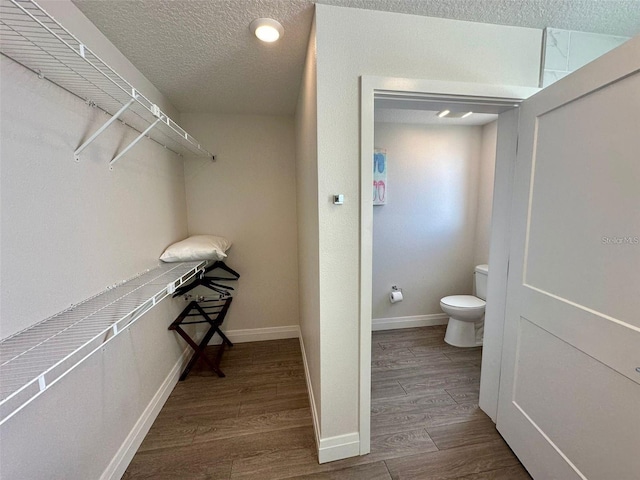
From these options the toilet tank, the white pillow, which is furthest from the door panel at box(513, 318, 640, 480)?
the white pillow

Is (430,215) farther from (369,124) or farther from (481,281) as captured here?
(369,124)

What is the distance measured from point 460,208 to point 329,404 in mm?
2472

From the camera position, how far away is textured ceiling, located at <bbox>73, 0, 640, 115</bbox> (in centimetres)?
116

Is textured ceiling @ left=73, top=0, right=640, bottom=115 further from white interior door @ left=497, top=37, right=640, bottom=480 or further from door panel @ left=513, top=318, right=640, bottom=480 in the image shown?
door panel @ left=513, top=318, right=640, bottom=480

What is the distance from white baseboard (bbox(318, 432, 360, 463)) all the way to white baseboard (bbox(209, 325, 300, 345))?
4.59ft

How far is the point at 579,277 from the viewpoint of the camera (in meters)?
1.06

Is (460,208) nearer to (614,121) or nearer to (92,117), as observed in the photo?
(614,121)

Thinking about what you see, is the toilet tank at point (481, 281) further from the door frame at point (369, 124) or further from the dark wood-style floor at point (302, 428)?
the door frame at point (369, 124)

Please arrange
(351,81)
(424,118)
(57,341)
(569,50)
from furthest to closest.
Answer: (424,118)
(569,50)
(351,81)
(57,341)

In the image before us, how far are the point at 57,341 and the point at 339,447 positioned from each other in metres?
1.41

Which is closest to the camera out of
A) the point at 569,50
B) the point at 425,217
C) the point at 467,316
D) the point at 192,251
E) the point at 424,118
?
the point at 569,50

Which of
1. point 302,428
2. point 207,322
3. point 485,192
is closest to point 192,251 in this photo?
point 207,322

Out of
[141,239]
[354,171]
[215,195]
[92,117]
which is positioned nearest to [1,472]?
[141,239]

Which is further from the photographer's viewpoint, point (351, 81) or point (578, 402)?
point (351, 81)
